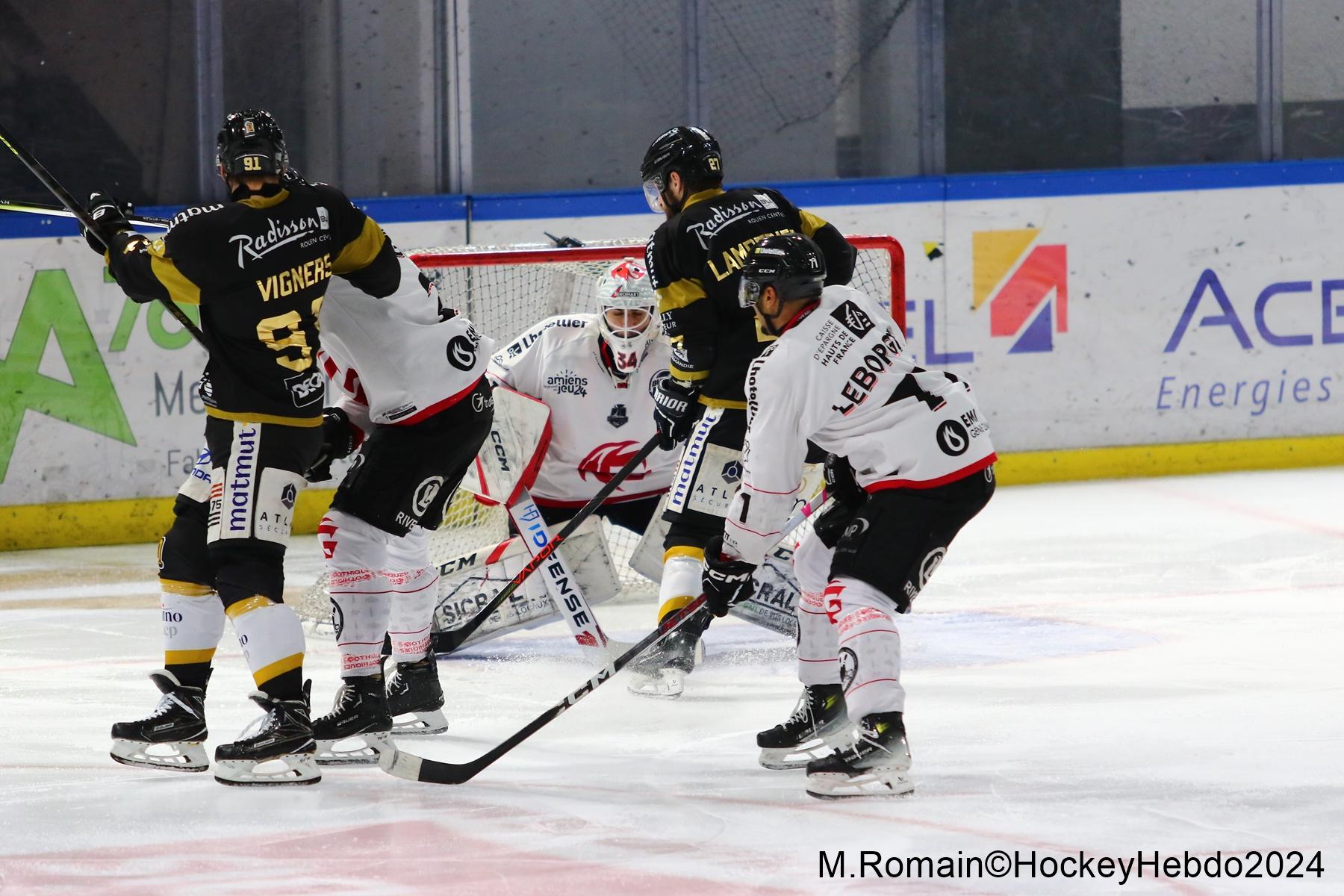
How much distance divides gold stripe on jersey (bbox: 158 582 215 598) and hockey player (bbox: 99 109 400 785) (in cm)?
11

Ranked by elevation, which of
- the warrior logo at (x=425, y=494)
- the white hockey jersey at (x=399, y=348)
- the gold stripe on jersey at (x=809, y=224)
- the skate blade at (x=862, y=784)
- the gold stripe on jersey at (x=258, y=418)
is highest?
the gold stripe on jersey at (x=809, y=224)

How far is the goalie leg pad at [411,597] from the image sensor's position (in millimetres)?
3582

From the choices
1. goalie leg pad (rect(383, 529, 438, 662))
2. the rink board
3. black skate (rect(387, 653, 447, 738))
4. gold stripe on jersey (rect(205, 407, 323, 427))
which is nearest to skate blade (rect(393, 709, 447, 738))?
black skate (rect(387, 653, 447, 738))

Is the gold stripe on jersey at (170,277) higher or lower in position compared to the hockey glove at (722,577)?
higher

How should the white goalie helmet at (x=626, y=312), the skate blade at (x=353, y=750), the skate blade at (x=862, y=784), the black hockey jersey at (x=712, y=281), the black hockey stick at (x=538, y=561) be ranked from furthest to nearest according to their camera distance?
the white goalie helmet at (x=626, y=312)
the black hockey stick at (x=538, y=561)
the black hockey jersey at (x=712, y=281)
the skate blade at (x=353, y=750)
the skate blade at (x=862, y=784)

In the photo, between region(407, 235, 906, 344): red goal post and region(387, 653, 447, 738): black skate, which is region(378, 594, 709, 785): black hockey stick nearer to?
region(387, 653, 447, 738): black skate

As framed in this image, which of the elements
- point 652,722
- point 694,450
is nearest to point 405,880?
point 652,722

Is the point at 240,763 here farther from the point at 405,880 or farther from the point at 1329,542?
the point at 1329,542

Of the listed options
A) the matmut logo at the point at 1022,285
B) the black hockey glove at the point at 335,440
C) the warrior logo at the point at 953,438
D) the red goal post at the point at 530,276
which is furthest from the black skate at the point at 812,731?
the matmut logo at the point at 1022,285

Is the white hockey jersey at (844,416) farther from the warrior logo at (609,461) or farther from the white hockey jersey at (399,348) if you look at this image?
the warrior logo at (609,461)

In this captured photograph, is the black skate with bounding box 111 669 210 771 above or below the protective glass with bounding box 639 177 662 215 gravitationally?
below

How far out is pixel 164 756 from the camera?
10.5 feet

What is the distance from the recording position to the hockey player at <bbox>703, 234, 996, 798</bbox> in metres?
2.95

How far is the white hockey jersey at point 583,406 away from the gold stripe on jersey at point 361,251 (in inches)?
53.3
